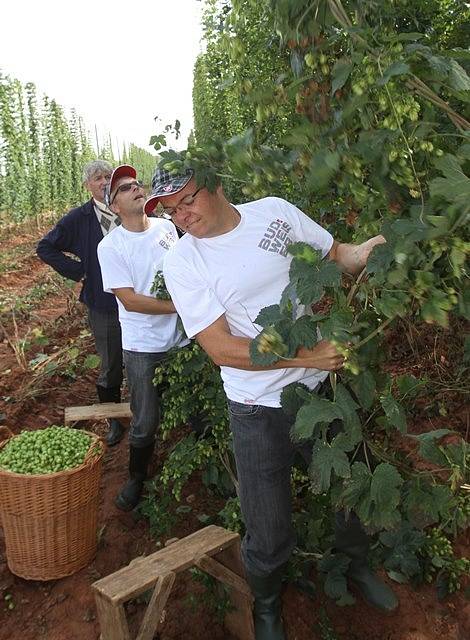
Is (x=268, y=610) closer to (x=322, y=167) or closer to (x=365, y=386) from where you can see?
(x=365, y=386)

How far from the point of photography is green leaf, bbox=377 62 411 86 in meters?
1.07

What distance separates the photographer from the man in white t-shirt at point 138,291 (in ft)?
11.0

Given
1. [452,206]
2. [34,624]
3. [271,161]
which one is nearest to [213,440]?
[34,624]

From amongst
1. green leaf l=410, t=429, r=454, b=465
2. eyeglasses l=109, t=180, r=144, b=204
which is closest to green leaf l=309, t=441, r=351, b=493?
green leaf l=410, t=429, r=454, b=465

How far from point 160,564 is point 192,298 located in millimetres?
1141

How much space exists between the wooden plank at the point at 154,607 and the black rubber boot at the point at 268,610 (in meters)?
0.34

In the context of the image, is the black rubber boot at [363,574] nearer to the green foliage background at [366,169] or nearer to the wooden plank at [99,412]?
the green foliage background at [366,169]

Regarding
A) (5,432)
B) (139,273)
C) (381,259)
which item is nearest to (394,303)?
(381,259)

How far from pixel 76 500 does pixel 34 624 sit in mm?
597

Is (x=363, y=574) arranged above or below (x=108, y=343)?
below

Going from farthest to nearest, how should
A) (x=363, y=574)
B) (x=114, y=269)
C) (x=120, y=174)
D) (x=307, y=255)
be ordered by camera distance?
(x=120, y=174), (x=114, y=269), (x=363, y=574), (x=307, y=255)

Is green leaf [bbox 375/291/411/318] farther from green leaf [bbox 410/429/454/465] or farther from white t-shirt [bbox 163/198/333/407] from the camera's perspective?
white t-shirt [bbox 163/198/333/407]

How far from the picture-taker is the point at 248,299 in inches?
85.0

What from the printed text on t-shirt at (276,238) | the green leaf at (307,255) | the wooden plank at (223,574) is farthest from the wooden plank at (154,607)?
the green leaf at (307,255)
